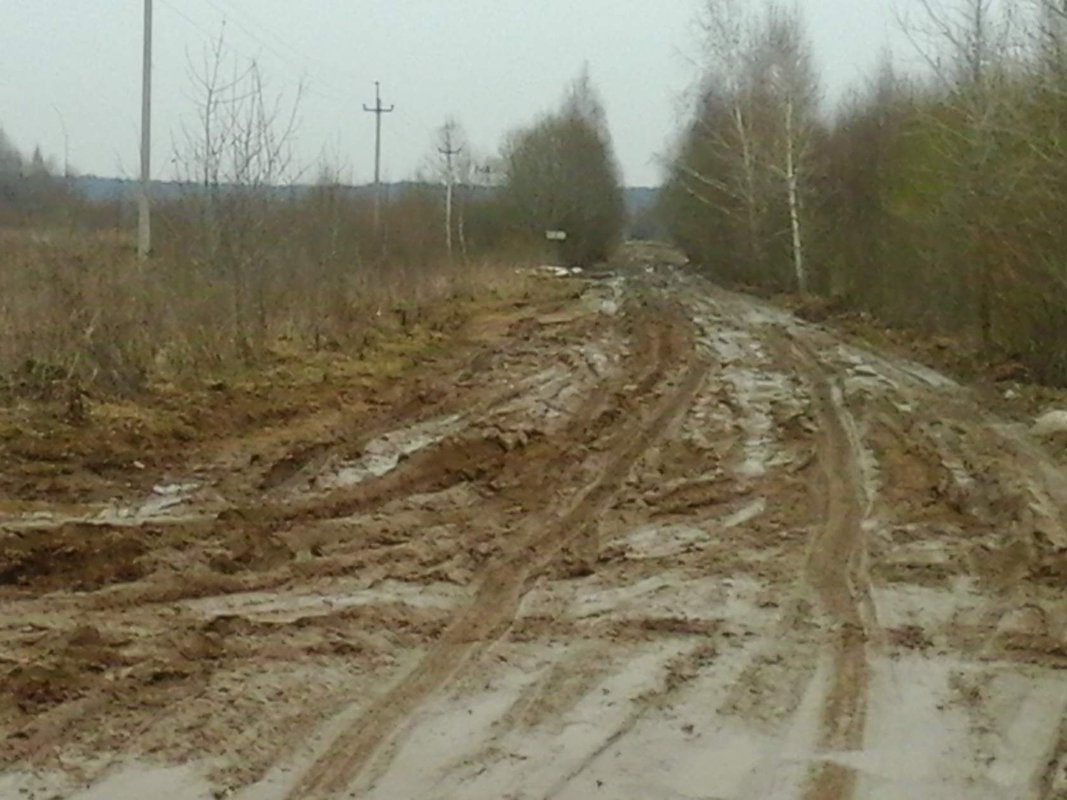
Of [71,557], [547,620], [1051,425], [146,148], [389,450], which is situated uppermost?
[146,148]

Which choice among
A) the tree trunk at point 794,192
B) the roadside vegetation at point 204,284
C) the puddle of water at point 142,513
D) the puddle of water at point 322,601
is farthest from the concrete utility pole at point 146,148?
the tree trunk at point 794,192

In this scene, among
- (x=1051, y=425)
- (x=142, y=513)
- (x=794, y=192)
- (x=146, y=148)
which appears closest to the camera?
(x=142, y=513)

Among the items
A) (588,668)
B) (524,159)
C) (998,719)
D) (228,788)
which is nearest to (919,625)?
(998,719)

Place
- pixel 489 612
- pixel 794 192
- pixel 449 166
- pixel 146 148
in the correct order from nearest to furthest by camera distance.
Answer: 1. pixel 489 612
2. pixel 146 148
3. pixel 794 192
4. pixel 449 166

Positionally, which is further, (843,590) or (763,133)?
(763,133)

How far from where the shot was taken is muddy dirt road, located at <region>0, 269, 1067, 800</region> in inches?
203

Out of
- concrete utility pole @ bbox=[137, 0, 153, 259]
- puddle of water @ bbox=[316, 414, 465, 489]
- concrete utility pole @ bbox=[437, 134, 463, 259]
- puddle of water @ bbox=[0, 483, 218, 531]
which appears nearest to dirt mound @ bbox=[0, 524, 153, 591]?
puddle of water @ bbox=[0, 483, 218, 531]

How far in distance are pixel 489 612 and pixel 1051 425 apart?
8531 mm

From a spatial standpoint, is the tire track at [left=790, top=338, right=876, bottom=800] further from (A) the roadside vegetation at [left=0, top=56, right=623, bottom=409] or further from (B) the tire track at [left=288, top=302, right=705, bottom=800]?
(A) the roadside vegetation at [left=0, top=56, right=623, bottom=409]

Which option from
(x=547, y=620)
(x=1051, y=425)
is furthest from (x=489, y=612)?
(x=1051, y=425)

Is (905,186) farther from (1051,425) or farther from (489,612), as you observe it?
(489,612)

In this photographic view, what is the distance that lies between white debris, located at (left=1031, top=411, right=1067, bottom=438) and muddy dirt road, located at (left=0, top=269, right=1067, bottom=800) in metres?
0.57

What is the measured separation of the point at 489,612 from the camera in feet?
23.8

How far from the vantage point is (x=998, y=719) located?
573 centimetres
